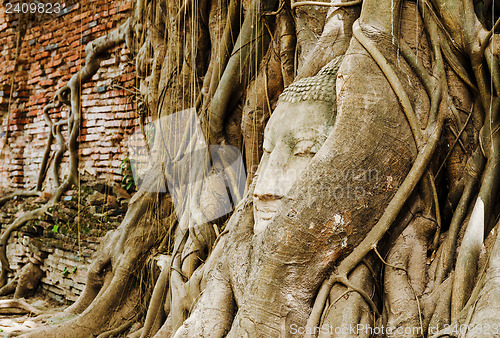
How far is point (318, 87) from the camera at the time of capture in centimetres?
209

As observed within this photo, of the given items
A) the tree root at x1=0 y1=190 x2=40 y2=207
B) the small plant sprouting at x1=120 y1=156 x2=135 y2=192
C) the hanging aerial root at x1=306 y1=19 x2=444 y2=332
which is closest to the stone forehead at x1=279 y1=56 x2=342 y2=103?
the hanging aerial root at x1=306 y1=19 x2=444 y2=332

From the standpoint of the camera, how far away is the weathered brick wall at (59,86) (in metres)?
5.42

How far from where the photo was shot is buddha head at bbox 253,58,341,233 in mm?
2066

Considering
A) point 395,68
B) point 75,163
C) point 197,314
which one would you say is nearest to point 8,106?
point 75,163

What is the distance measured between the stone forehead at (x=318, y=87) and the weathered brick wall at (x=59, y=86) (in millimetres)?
3286

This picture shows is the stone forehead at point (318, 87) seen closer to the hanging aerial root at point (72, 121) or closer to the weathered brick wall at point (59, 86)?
the weathered brick wall at point (59, 86)

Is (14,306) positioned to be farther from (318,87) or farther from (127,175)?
(318,87)

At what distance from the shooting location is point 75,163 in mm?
5852

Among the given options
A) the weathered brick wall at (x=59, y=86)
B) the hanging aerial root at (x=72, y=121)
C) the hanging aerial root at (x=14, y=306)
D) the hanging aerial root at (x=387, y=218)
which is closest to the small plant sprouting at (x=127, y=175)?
the weathered brick wall at (x=59, y=86)

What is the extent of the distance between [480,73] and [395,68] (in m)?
0.35

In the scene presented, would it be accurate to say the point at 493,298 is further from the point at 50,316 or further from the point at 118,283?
the point at 50,316

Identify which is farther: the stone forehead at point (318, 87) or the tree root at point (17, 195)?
the tree root at point (17, 195)

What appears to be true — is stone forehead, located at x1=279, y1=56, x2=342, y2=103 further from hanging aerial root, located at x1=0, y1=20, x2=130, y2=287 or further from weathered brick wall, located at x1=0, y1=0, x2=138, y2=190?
hanging aerial root, located at x1=0, y1=20, x2=130, y2=287

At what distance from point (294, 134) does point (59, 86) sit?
488 centimetres
